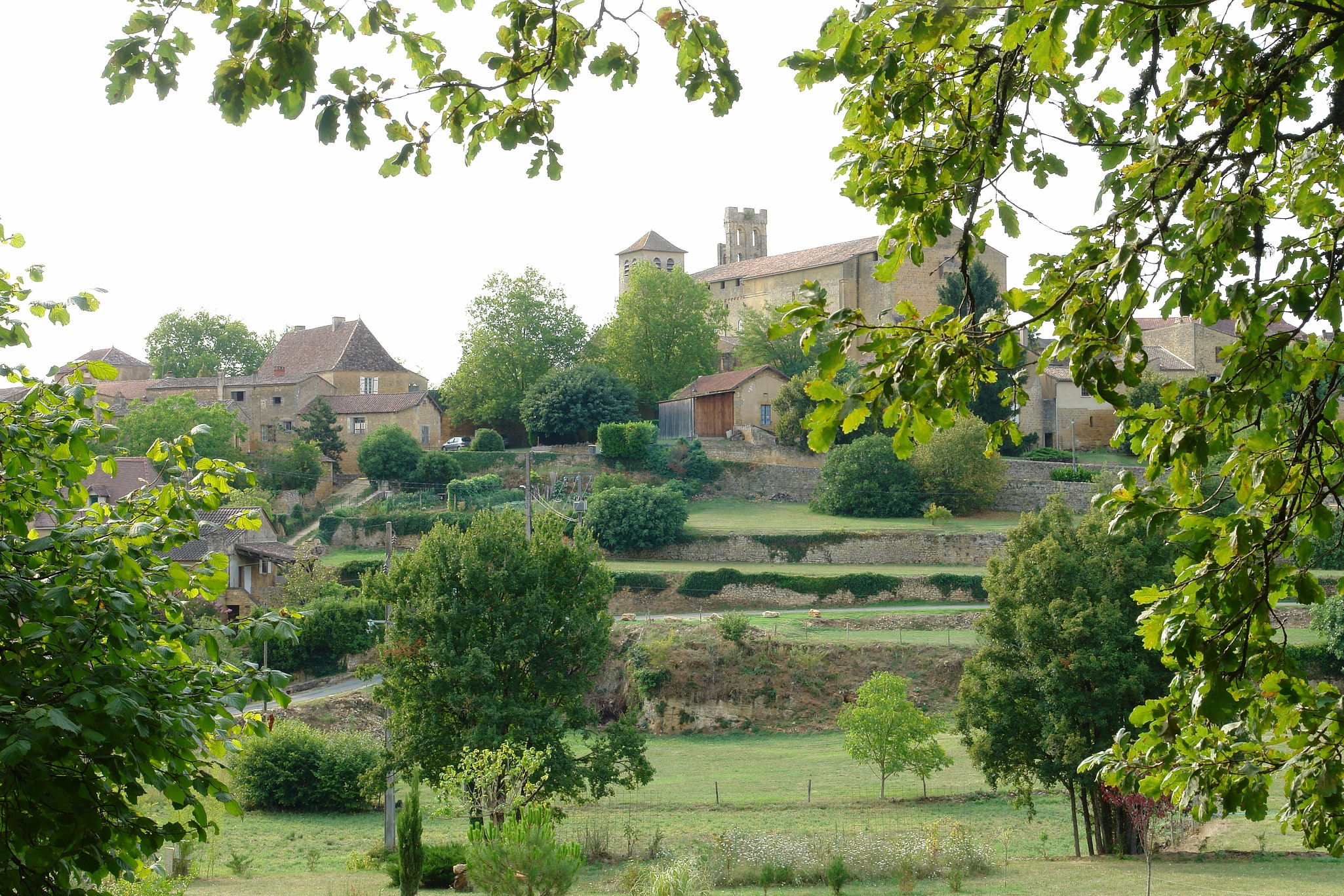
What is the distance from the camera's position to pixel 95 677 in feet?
15.9

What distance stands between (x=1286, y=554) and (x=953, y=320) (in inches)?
59.8

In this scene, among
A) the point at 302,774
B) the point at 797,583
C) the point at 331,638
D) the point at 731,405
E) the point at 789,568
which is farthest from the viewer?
the point at 731,405

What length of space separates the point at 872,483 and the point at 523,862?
39.7m

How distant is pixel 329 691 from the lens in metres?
34.8

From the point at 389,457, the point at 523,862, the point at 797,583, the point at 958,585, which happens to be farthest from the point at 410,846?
the point at 389,457

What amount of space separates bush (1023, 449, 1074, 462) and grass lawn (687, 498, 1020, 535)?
540 cm

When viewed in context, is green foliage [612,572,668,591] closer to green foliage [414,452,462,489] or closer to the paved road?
the paved road

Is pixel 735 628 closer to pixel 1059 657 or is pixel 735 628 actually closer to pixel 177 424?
pixel 1059 657

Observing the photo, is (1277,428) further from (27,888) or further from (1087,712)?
(1087,712)

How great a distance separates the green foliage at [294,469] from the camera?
51656mm

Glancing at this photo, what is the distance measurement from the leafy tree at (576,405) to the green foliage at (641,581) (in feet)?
56.6

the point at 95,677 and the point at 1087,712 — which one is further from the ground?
the point at 95,677

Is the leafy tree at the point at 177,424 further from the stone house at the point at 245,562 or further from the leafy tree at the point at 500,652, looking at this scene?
the leafy tree at the point at 500,652

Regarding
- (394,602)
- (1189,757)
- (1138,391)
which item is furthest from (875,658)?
(1189,757)
